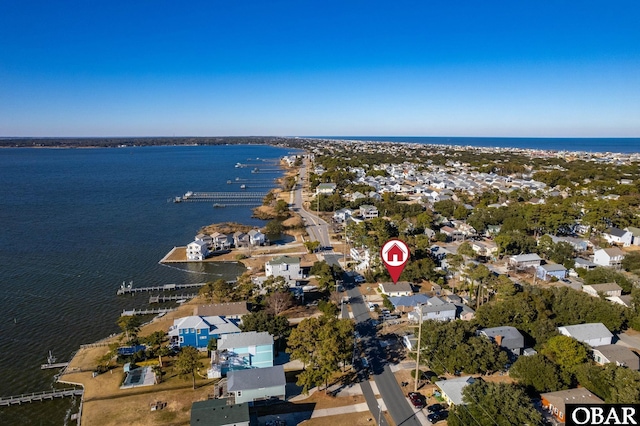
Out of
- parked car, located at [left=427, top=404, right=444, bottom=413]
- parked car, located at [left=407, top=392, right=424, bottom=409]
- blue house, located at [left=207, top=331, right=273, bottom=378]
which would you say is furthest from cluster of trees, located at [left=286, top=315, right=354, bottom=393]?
parked car, located at [left=427, top=404, right=444, bottom=413]

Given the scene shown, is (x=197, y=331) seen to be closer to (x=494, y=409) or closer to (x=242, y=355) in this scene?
(x=242, y=355)

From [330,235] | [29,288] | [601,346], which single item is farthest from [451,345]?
[29,288]

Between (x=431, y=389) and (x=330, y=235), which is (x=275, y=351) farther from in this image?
(x=330, y=235)

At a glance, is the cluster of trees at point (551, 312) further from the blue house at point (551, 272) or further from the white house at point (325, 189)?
the white house at point (325, 189)

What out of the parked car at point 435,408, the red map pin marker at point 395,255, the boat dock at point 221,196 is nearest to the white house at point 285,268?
the red map pin marker at point 395,255

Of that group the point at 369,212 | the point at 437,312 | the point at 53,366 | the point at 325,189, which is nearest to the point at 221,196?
the point at 325,189

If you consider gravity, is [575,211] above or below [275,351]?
above
